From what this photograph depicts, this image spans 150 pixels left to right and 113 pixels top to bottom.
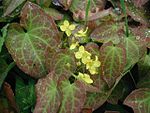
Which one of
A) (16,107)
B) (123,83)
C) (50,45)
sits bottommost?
(16,107)

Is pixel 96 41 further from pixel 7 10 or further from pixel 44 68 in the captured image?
pixel 7 10

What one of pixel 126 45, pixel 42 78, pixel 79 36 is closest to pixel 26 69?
pixel 42 78

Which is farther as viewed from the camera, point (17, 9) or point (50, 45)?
point (17, 9)

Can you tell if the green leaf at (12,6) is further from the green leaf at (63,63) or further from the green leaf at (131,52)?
the green leaf at (131,52)

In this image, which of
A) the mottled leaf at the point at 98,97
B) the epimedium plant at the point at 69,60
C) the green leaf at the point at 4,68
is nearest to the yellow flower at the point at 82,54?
the epimedium plant at the point at 69,60

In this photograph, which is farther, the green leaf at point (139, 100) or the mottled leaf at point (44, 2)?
the mottled leaf at point (44, 2)

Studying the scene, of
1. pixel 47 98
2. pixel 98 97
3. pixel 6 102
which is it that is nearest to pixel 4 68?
pixel 6 102
